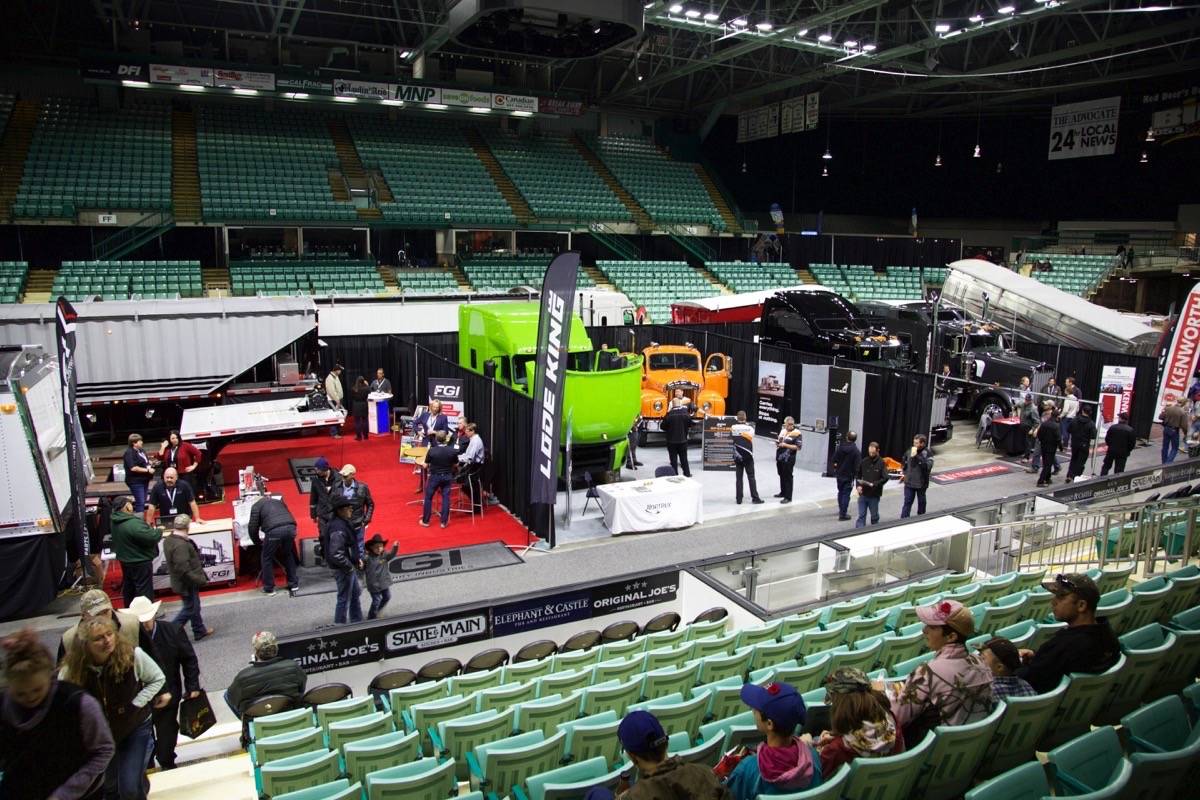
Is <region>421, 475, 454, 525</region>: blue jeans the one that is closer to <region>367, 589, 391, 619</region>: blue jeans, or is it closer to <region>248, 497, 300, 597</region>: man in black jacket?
<region>248, 497, 300, 597</region>: man in black jacket

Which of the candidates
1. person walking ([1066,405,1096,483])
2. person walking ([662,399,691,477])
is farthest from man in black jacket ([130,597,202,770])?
person walking ([1066,405,1096,483])

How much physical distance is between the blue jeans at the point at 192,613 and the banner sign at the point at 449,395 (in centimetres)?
695

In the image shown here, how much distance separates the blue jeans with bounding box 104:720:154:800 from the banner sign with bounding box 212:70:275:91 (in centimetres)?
2788

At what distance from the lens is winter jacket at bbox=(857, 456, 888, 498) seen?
1159 centimetres

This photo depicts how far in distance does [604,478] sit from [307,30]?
25945mm

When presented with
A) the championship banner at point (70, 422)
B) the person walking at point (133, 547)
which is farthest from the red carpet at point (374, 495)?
the person walking at point (133, 547)

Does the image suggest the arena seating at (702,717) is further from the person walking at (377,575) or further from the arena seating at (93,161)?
the arena seating at (93,161)

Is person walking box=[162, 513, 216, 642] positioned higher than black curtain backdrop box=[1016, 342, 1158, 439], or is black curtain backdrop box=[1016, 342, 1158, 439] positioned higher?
black curtain backdrop box=[1016, 342, 1158, 439]

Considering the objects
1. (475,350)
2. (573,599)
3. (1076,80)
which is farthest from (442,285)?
(1076,80)

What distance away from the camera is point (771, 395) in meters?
17.5

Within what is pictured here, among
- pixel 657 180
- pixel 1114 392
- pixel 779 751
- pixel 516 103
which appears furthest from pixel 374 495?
pixel 657 180

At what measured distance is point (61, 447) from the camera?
1009 centimetres

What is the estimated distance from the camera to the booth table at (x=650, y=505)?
1188cm

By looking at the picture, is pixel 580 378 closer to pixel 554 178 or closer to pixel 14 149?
pixel 554 178
